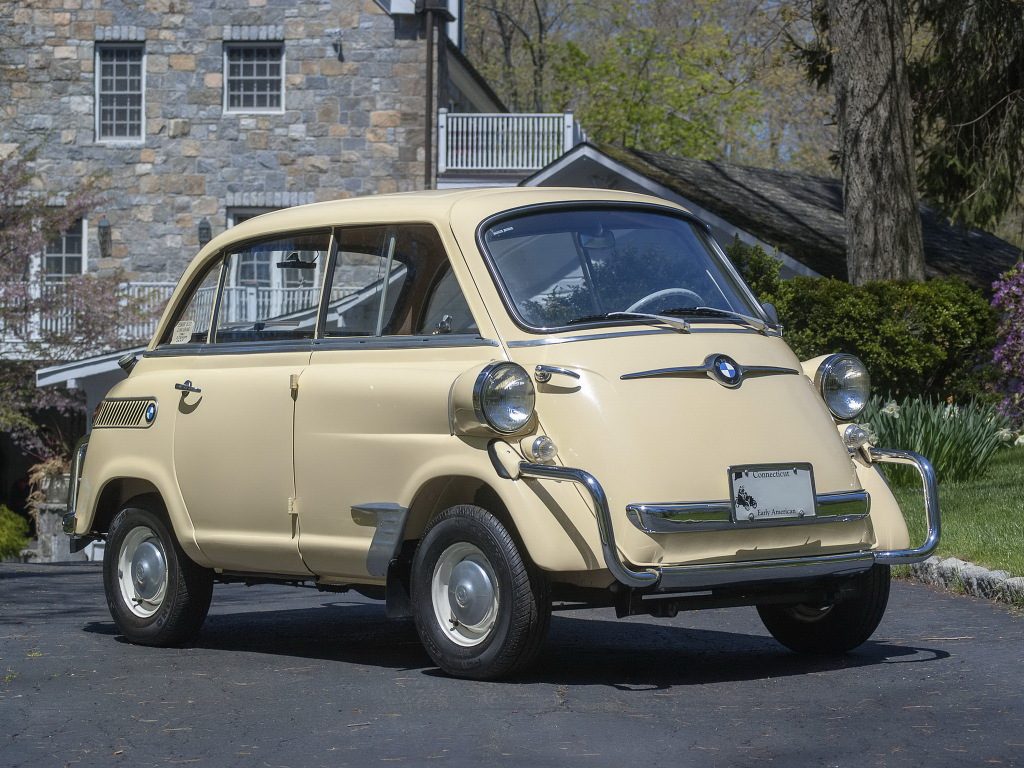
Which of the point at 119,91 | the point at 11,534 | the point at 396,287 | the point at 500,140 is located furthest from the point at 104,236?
the point at 396,287

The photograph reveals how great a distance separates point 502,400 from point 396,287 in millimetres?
1140

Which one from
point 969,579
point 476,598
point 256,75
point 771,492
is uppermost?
point 256,75

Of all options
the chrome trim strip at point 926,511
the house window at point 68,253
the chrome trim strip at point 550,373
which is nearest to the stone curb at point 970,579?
the chrome trim strip at point 926,511

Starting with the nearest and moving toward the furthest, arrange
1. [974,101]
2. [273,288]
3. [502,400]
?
1. [502,400]
2. [273,288]
3. [974,101]

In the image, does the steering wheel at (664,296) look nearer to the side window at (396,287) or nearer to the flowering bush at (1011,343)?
the side window at (396,287)

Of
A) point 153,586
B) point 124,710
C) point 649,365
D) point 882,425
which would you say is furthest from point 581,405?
point 882,425

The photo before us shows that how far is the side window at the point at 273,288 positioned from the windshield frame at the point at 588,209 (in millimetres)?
953

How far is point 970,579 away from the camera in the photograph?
10.1 m

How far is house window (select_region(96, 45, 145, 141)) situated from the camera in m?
→ 34.3

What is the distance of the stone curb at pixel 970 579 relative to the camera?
9.49 m

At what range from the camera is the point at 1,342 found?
29.2 meters

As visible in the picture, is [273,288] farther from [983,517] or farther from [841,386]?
[983,517]

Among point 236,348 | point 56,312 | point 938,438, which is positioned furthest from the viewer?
point 56,312

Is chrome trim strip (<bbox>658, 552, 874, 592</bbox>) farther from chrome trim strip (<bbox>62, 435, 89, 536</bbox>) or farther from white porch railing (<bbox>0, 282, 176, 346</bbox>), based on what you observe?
white porch railing (<bbox>0, 282, 176, 346</bbox>)
